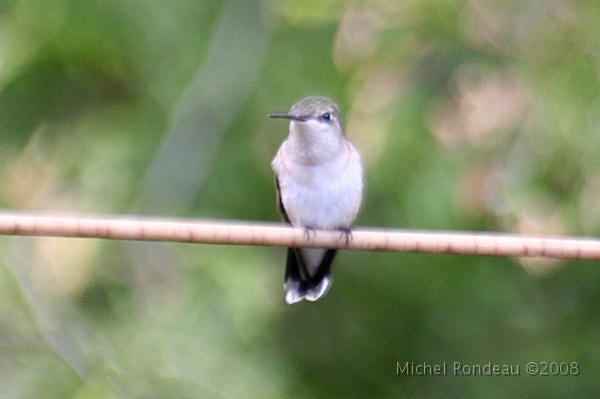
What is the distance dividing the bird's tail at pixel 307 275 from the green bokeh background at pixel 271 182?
→ 153mm

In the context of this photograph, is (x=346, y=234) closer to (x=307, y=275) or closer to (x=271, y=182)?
(x=307, y=275)

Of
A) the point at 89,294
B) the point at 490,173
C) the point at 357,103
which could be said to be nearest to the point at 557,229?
the point at 490,173

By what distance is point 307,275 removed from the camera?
4457mm

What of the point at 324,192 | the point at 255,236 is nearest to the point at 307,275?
the point at 324,192

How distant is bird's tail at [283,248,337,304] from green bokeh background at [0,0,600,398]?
0.15 meters

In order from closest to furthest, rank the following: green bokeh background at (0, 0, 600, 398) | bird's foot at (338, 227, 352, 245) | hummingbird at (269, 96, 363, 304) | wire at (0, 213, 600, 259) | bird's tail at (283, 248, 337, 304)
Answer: wire at (0, 213, 600, 259) < bird's foot at (338, 227, 352, 245) < green bokeh background at (0, 0, 600, 398) < hummingbird at (269, 96, 363, 304) < bird's tail at (283, 248, 337, 304)

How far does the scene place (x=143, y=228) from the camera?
7.59 feet

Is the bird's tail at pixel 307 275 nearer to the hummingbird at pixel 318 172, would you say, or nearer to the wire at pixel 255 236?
the hummingbird at pixel 318 172

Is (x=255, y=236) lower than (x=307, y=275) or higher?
lower

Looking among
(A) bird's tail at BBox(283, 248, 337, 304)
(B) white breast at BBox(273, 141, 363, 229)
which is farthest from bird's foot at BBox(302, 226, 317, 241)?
(A) bird's tail at BBox(283, 248, 337, 304)

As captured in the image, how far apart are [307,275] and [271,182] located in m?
0.65

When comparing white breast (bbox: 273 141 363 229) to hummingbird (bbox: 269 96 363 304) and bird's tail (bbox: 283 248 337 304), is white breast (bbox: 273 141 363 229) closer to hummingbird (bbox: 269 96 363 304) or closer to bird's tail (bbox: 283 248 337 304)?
hummingbird (bbox: 269 96 363 304)

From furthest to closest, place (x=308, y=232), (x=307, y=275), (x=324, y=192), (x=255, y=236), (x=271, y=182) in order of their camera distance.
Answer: (x=271, y=182), (x=307, y=275), (x=324, y=192), (x=308, y=232), (x=255, y=236)

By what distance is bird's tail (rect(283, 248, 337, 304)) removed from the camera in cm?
440
